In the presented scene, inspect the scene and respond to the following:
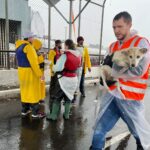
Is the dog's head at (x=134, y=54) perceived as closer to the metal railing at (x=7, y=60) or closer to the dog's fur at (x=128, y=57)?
the dog's fur at (x=128, y=57)

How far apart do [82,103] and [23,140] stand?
321 cm

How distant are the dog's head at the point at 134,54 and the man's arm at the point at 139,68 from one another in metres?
0.08

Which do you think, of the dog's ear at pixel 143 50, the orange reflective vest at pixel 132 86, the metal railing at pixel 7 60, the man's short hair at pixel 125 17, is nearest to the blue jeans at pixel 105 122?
the orange reflective vest at pixel 132 86

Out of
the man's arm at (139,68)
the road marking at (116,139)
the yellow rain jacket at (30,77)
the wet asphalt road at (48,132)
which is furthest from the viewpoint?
the yellow rain jacket at (30,77)

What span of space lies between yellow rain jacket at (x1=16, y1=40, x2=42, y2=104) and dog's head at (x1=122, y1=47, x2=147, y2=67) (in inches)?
100

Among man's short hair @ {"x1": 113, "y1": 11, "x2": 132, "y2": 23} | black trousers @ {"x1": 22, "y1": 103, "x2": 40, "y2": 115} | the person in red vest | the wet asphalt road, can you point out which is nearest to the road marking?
the wet asphalt road

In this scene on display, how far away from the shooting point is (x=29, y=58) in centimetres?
520

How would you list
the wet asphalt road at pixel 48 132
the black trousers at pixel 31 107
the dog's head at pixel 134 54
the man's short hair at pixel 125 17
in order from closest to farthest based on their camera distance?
the dog's head at pixel 134 54, the man's short hair at pixel 125 17, the wet asphalt road at pixel 48 132, the black trousers at pixel 31 107

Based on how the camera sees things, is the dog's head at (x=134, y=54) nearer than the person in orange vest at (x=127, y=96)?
Yes

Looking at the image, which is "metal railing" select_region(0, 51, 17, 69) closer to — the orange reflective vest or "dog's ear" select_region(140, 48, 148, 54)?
the orange reflective vest

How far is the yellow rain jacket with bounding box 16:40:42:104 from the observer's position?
17.0 feet

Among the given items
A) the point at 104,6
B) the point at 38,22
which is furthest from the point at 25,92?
the point at 104,6

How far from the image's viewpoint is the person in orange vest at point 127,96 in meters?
3.22

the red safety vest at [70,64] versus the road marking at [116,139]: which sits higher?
the red safety vest at [70,64]
